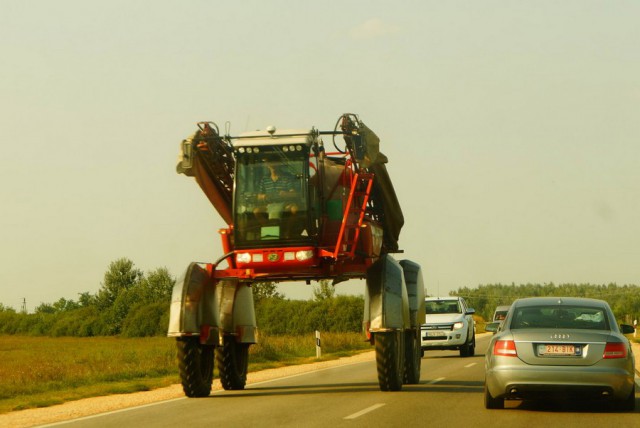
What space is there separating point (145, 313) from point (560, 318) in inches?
2806

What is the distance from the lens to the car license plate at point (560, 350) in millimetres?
12883

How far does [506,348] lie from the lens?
43.1 ft

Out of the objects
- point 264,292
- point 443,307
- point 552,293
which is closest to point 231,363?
point 443,307

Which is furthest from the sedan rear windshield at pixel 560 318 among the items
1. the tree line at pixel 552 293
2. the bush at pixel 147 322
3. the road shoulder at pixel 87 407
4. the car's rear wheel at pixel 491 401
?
the tree line at pixel 552 293

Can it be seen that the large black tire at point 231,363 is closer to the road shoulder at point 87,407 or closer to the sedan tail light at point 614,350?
the road shoulder at point 87,407

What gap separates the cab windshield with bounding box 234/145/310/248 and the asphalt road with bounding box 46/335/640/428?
286 centimetres

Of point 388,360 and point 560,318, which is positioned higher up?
point 560,318

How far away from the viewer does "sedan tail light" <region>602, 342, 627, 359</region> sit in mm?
12891

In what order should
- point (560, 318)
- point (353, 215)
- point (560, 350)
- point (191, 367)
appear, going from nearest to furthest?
point (560, 350) < point (560, 318) < point (191, 367) < point (353, 215)

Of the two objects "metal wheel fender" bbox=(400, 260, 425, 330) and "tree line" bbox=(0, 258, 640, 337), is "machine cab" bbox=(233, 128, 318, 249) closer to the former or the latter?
"metal wheel fender" bbox=(400, 260, 425, 330)

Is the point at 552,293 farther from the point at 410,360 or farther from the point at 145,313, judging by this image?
the point at 410,360

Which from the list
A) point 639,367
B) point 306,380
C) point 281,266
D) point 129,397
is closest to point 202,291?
point 281,266

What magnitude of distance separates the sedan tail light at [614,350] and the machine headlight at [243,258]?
7.23 metres

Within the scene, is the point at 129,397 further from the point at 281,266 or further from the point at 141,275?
the point at 141,275
